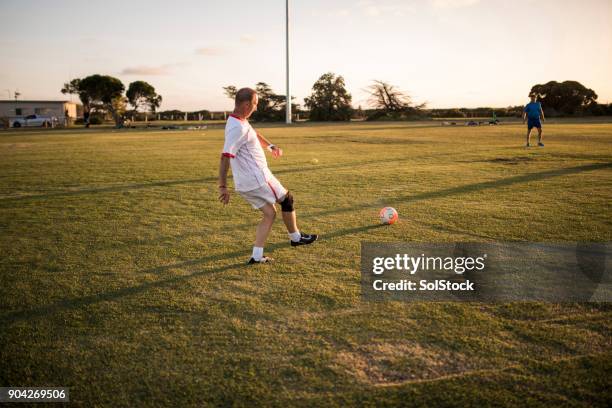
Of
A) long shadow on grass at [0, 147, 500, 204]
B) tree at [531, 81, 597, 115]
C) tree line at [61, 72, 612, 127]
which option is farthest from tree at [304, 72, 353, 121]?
long shadow on grass at [0, 147, 500, 204]

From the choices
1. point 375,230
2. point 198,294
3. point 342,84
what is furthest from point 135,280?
point 342,84

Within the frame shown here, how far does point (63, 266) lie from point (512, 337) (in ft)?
15.0

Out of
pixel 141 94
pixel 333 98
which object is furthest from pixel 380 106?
pixel 141 94

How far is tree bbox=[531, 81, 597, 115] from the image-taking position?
170 feet

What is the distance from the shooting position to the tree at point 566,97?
170 ft

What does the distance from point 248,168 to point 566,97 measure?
60199mm

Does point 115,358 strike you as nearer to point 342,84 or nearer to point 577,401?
point 577,401

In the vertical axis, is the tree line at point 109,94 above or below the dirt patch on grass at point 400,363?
above

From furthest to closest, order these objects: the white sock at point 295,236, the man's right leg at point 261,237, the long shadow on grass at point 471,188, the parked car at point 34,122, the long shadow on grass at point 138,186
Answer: the parked car at point 34,122, the long shadow on grass at point 138,186, the long shadow on grass at point 471,188, the white sock at point 295,236, the man's right leg at point 261,237

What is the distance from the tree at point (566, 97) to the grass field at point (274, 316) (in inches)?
2128

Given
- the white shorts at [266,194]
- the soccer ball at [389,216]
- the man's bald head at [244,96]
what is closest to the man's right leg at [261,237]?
the white shorts at [266,194]

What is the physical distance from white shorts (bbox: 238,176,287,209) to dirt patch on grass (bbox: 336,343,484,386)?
224 cm

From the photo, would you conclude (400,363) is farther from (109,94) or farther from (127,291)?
(109,94)

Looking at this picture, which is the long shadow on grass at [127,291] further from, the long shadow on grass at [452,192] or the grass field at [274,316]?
the long shadow on grass at [452,192]
